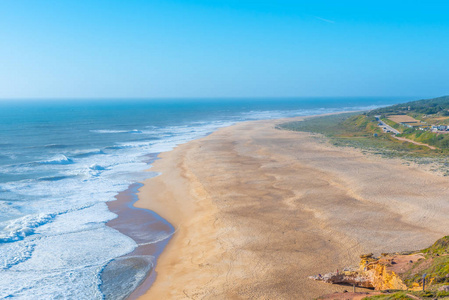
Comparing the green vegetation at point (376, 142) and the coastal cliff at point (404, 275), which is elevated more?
the green vegetation at point (376, 142)

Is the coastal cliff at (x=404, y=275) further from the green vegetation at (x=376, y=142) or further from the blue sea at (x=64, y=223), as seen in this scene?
the green vegetation at (x=376, y=142)

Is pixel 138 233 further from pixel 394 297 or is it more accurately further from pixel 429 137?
pixel 429 137

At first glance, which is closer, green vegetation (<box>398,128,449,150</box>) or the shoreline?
the shoreline

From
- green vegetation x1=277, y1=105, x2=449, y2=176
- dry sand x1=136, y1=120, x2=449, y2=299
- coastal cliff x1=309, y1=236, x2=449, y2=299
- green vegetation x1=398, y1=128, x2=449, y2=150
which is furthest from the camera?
green vegetation x1=398, y1=128, x2=449, y2=150

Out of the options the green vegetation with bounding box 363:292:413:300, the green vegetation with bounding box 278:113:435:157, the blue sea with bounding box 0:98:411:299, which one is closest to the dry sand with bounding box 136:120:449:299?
the blue sea with bounding box 0:98:411:299

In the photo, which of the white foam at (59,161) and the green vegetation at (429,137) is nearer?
the white foam at (59,161)

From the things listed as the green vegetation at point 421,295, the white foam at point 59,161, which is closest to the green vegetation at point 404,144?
the green vegetation at point 421,295

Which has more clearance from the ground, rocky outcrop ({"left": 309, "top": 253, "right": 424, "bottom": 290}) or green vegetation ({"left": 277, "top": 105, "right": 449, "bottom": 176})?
green vegetation ({"left": 277, "top": 105, "right": 449, "bottom": 176})

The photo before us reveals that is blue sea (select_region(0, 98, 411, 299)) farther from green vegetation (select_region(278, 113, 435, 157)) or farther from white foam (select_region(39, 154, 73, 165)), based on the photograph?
green vegetation (select_region(278, 113, 435, 157))

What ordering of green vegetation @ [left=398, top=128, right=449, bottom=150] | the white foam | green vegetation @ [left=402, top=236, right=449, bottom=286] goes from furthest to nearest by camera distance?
green vegetation @ [left=398, top=128, right=449, bottom=150] < the white foam < green vegetation @ [left=402, top=236, right=449, bottom=286]
